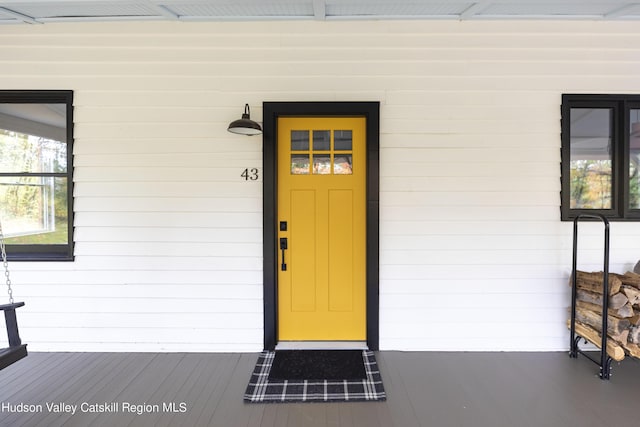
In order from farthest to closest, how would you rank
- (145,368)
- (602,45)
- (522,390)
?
(602,45) → (145,368) → (522,390)

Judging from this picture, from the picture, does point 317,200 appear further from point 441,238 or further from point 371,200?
point 441,238

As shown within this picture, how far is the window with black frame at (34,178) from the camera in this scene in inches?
116

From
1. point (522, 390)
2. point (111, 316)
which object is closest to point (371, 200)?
point (522, 390)

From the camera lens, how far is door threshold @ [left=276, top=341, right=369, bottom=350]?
114 inches

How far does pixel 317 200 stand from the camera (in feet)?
9.69

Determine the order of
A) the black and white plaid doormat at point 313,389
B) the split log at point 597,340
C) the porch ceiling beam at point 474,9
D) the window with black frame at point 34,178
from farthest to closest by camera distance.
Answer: the window with black frame at point 34,178
the porch ceiling beam at point 474,9
the split log at point 597,340
the black and white plaid doormat at point 313,389

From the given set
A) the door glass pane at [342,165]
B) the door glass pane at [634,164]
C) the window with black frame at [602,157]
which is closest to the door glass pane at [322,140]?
the door glass pane at [342,165]

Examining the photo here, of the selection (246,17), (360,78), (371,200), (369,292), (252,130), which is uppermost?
(246,17)

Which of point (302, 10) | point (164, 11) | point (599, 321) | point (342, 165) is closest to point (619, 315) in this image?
point (599, 321)

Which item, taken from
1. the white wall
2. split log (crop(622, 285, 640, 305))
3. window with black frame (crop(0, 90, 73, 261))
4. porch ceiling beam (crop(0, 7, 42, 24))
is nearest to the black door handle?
the white wall

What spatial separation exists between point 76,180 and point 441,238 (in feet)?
10.8

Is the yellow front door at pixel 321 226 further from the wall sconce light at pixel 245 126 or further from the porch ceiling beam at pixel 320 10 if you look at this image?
the porch ceiling beam at pixel 320 10

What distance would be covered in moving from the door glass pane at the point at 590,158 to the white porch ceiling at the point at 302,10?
0.83m

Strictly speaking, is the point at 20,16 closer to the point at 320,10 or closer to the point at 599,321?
the point at 320,10
